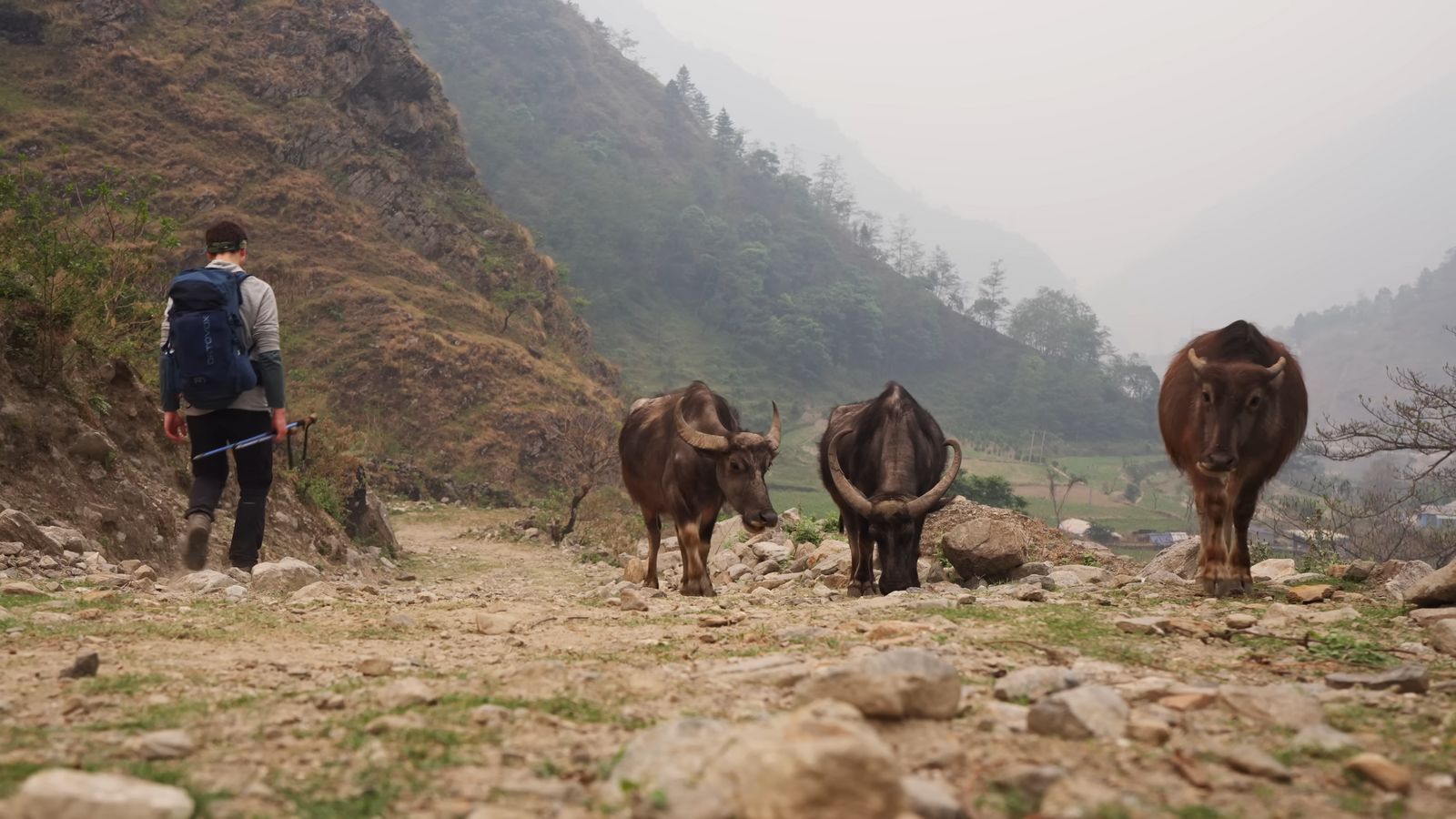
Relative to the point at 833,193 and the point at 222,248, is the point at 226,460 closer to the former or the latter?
the point at 222,248

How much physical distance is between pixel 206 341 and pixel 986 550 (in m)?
7.65

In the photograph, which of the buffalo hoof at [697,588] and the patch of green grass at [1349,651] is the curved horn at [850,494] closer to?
A: the buffalo hoof at [697,588]

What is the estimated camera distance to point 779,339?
9581cm

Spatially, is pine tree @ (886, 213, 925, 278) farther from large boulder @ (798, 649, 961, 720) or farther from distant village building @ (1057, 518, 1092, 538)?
large boulder @ (798, 649, 961, 720)

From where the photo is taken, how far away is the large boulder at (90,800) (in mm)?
2166

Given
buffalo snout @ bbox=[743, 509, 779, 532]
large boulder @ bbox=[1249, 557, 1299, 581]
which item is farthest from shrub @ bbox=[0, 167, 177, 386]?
large boulder @ bbox=[1249, 557, 1299, 581]

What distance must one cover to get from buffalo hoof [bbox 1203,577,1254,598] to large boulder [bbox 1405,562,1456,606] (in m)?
1.29

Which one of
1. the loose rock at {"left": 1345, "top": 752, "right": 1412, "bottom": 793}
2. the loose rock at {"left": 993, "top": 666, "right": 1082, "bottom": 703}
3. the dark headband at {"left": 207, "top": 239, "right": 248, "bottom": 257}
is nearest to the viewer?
the loose rock at {"left": 1345, "top": 752, "right": 1412, "bottom": 793}

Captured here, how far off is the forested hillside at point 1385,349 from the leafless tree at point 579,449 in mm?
124950

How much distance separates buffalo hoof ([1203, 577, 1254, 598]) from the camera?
25.1ft

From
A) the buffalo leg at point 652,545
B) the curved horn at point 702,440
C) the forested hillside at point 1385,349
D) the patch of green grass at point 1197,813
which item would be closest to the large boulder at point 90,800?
the patch of green grass at point 1197,813

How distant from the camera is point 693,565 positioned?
935 cm

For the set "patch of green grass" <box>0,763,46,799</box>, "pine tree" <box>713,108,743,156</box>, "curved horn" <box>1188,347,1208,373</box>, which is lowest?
"patch of green grass" <box>0,763,46,799</box>

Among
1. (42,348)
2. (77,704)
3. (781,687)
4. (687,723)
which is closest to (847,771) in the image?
(687,723)
